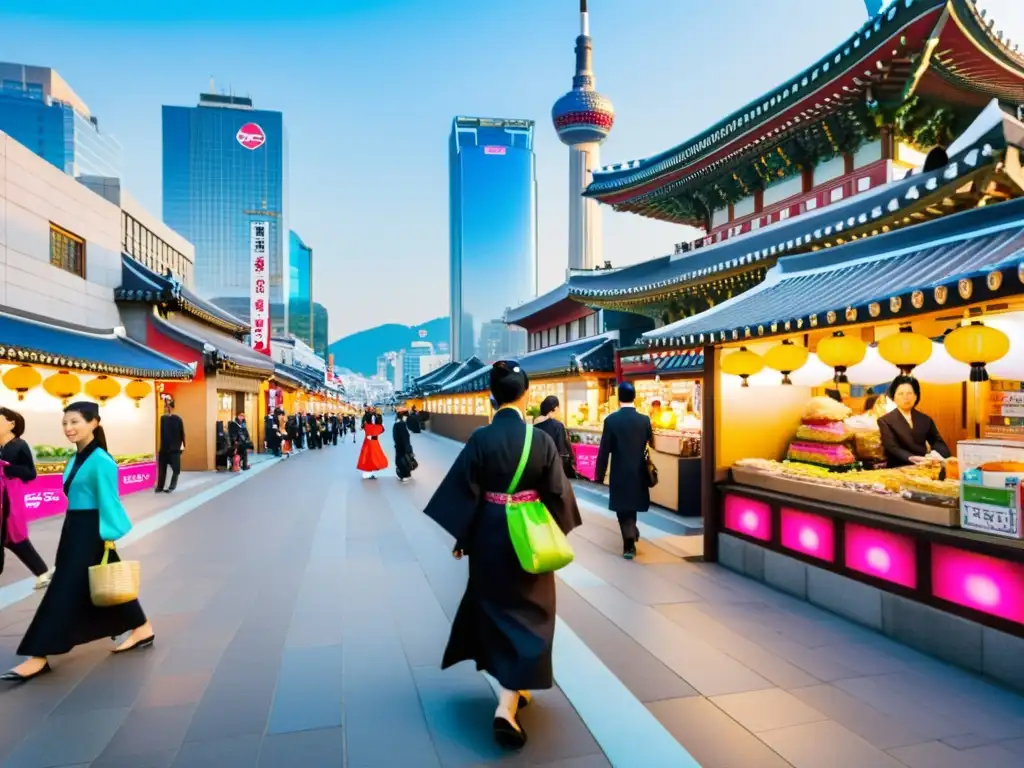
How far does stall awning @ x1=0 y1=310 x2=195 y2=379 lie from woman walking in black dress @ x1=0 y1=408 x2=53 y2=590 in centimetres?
320

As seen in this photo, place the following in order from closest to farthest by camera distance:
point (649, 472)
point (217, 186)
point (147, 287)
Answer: point (649, 472) < point (147, 287) < point (217, 186)

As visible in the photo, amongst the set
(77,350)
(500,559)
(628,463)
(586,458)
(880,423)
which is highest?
(77,350)

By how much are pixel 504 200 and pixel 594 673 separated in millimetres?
160898

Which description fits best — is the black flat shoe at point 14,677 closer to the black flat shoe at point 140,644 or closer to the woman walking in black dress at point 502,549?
the black flat shoe at point 140,644

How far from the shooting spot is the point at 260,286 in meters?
23.0

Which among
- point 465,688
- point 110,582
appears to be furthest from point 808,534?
point 110,582

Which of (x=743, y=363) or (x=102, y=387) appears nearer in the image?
(x=743, y=363)

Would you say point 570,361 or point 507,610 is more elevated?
point 570,361

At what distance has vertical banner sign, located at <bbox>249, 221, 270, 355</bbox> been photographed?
74.3 feet

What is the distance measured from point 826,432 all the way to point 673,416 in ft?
15.7

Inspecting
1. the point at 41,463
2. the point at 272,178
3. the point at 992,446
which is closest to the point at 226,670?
the point at 992,446

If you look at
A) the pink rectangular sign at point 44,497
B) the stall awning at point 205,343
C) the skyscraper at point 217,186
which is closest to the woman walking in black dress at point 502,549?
the pink rectangular sign at point 44,497

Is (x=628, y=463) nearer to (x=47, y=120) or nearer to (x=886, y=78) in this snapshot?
(x=886, y=78)

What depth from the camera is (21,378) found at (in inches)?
349
